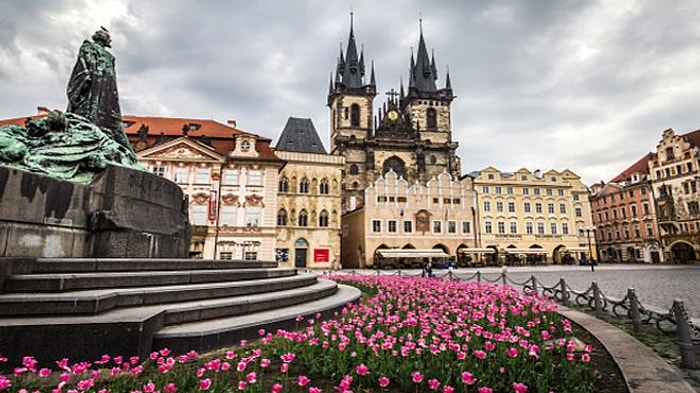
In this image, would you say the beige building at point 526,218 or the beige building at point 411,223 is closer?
the beige building at point 411,223

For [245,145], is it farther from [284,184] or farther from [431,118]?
[431,118]

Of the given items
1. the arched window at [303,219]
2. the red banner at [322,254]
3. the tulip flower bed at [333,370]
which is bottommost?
the tulip flower bed at [333,370]

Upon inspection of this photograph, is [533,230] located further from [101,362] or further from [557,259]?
[101,362]

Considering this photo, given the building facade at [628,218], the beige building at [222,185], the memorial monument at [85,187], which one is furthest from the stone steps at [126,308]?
the building facade at [628,218]

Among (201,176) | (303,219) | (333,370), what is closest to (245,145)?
(201,176)

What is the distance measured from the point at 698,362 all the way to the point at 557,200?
156 ft

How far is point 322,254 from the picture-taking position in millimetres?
37562

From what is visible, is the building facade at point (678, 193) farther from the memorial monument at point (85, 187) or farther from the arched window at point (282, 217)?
the memorial monument at point (85, 187)

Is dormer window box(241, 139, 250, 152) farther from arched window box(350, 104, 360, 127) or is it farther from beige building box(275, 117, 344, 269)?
arched window box(350, 104, 360, 127)

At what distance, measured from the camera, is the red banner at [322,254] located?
123ft

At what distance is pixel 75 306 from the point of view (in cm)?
375

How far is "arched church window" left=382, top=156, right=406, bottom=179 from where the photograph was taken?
55.5 meters

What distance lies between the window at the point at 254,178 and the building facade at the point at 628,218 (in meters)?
51.2

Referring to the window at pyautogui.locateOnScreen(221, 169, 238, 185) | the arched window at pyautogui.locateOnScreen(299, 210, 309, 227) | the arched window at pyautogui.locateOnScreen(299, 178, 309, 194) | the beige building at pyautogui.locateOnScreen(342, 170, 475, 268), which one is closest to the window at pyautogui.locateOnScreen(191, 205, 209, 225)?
the window at pyautogui.locateOnScreen(221, 169, 238, 185)
